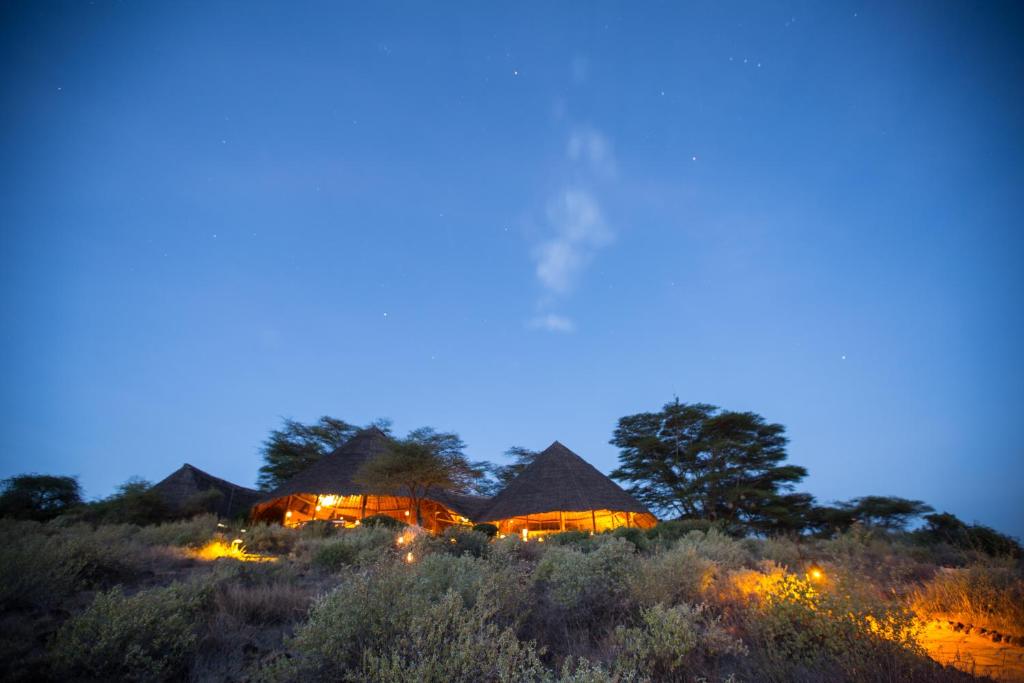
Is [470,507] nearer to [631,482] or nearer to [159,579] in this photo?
[631,482]

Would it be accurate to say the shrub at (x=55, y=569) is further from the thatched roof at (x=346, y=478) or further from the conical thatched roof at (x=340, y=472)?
the conical thatched roof at (x=340, y=472)

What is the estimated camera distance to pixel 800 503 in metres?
26.0

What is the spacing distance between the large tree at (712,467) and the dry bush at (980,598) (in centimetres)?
1926

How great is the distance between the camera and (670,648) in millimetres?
3414

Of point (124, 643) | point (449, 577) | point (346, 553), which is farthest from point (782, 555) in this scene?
point (124, 643)

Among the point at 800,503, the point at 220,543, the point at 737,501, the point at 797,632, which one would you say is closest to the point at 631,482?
the point at 737,501

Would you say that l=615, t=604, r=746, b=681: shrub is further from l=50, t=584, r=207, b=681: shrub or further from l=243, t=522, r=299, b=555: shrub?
l=243, t=522, r=299, b=555: shrub

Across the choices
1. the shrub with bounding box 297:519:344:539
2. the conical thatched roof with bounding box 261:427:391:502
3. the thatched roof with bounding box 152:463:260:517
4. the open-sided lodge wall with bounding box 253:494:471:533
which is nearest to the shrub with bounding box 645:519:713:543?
the shrub with bounding box 297:519:344:539

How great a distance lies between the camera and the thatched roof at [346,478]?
21406 mm

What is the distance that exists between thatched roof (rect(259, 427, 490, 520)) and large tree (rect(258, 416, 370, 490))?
869cm

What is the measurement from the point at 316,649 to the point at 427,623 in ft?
2.62

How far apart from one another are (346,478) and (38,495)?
16.2m

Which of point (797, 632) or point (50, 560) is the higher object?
point (50, 560)

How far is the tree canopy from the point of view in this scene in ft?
69.5
